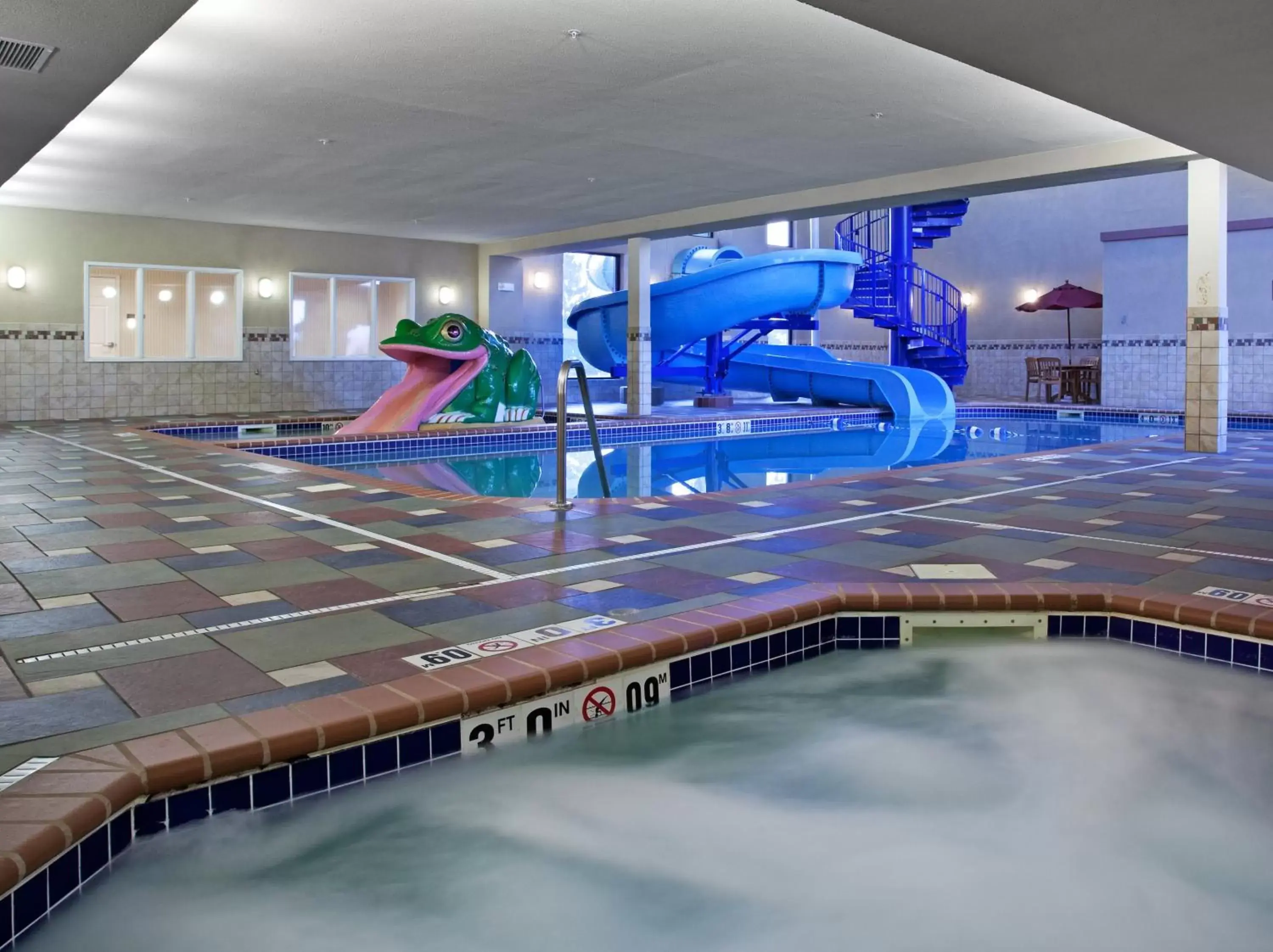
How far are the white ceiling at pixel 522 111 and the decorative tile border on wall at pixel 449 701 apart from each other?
12.3 ft

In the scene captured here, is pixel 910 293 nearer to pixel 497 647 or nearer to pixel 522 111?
pixel 522 111

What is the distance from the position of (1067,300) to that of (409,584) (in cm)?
1547

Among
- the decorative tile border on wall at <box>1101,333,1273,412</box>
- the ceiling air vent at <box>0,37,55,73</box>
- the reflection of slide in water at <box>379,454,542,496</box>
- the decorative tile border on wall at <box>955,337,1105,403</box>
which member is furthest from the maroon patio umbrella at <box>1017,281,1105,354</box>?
the ceiling air vent at <box>0,37,55,73</box>

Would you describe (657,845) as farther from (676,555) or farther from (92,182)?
(92,182)

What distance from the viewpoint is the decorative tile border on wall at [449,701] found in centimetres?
197

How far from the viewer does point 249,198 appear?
12.0m

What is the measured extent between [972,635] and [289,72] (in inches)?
232

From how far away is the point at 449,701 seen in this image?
2.60 meters

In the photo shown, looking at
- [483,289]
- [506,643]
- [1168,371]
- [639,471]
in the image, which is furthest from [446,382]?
[1168,371]

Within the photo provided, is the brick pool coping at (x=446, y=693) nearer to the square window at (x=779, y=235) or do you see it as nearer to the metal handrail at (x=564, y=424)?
the metal handrail at (x=564, y=424)

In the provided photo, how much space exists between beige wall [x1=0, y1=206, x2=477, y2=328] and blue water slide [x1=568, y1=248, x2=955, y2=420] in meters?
2.37

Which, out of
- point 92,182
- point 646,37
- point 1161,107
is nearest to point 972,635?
point 1161,107

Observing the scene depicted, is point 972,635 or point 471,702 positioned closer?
point 471,702

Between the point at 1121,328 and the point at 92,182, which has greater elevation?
the point at 92,182
